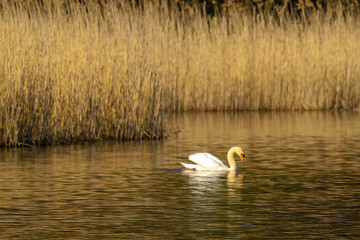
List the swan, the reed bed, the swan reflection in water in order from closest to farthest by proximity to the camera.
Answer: the swan reflection in water < the swan < the reed bed

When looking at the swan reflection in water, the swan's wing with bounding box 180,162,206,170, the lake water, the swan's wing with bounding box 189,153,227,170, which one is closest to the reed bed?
the lake water

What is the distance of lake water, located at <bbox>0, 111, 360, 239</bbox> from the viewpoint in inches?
275

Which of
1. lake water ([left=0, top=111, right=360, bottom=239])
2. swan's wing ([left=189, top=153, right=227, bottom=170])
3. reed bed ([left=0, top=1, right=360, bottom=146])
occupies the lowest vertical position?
lake water ([left=0, top=111, right=360, bottom=239])

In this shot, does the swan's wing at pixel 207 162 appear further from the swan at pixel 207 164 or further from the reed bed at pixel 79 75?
the reed bed at pixel 79 75

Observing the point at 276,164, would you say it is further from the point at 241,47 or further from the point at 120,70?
the point at 241,47

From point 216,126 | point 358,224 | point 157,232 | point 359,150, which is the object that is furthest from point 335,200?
point 216,126

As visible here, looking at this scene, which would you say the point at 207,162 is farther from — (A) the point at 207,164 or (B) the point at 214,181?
(B) the point at 214,181

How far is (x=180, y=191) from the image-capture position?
898 centimetres

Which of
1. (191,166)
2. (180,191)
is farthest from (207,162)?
(180,191)

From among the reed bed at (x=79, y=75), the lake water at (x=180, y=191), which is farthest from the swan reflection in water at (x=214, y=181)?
the reed bed at (x=79, y=75)

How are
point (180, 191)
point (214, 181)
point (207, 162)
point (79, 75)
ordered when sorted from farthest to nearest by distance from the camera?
point (79, 75) < point (207, 162) < point (214, 181) < point (180, 191)

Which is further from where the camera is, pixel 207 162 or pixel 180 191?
pixel 207 162

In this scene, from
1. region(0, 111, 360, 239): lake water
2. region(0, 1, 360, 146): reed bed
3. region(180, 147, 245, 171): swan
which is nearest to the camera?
region(0, 111, 360, 239): lake water

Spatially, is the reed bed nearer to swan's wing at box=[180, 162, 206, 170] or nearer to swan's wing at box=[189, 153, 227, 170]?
swan's wing at box=[180, 162, 206, 170]
